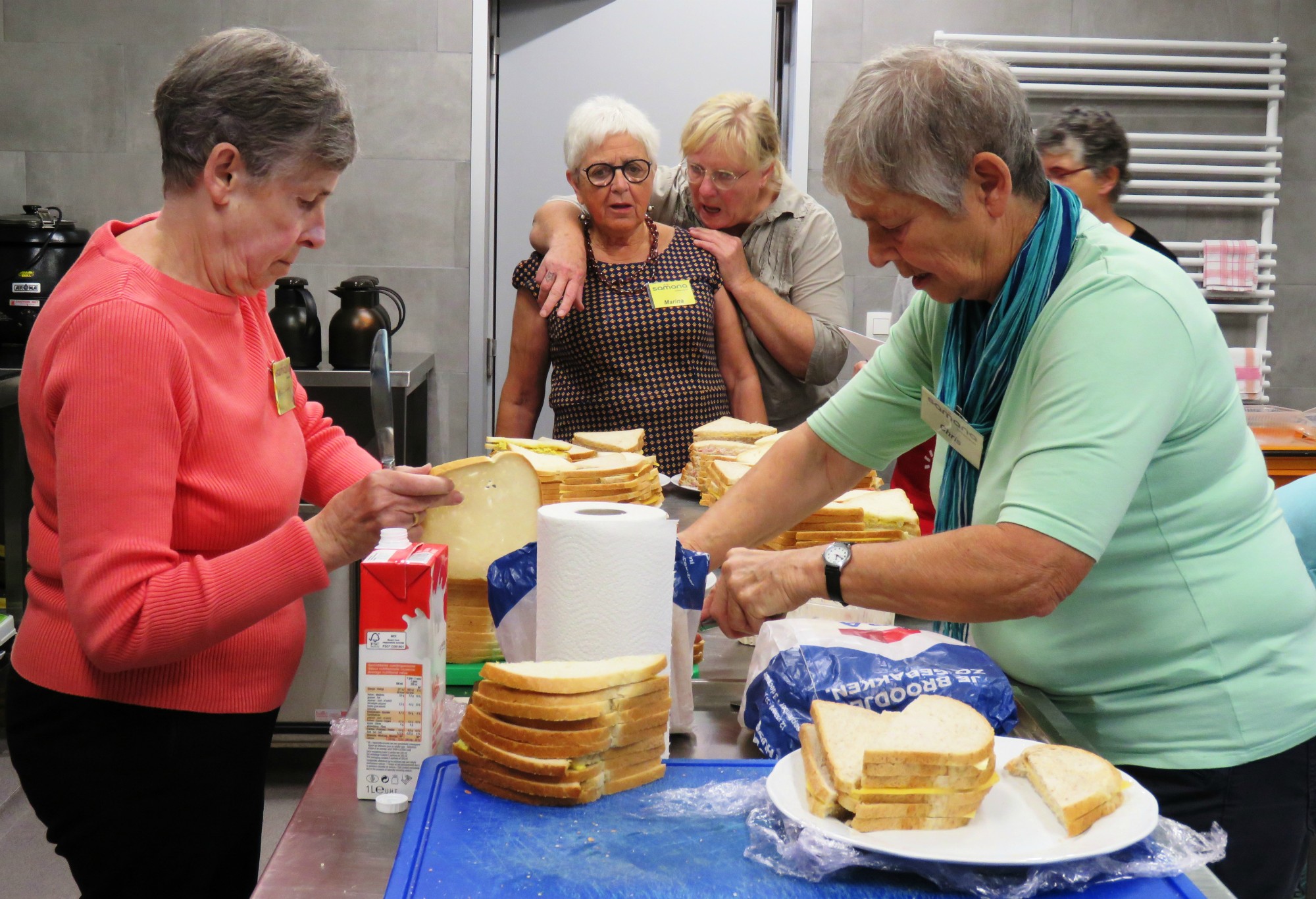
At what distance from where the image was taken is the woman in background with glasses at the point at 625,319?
3207 millimetres

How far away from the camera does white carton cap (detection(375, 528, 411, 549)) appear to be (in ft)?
4.12

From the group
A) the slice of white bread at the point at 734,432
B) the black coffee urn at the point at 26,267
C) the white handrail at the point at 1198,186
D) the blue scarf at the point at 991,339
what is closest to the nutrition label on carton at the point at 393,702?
the blue scarf at the point at 991,339

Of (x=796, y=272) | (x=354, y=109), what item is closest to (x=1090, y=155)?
(x=796, y=272)

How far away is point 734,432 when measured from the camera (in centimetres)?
283

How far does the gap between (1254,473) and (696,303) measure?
2050mm

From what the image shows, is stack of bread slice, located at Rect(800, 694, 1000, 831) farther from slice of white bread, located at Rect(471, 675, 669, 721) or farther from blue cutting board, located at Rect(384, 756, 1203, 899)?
slice of white bread, located at Rect(471, 675, 669, 721)

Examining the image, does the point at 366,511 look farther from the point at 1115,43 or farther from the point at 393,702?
the point at 1115,43

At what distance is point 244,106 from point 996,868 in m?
1.14

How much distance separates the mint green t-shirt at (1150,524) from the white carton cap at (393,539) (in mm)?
674

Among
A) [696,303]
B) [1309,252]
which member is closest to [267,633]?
[696,303]

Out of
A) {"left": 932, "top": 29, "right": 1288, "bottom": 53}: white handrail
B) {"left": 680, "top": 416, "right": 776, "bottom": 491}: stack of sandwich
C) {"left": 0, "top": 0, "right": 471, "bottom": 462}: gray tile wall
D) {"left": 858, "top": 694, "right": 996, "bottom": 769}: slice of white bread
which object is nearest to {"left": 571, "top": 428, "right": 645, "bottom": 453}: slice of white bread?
{"left": 680, "top": 416, "right": 776, "bottom": 491}: stack of sandwich

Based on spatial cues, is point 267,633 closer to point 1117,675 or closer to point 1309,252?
point 1117,675

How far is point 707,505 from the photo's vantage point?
2.54 meters

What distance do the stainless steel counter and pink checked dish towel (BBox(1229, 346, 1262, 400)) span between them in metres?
4.03
